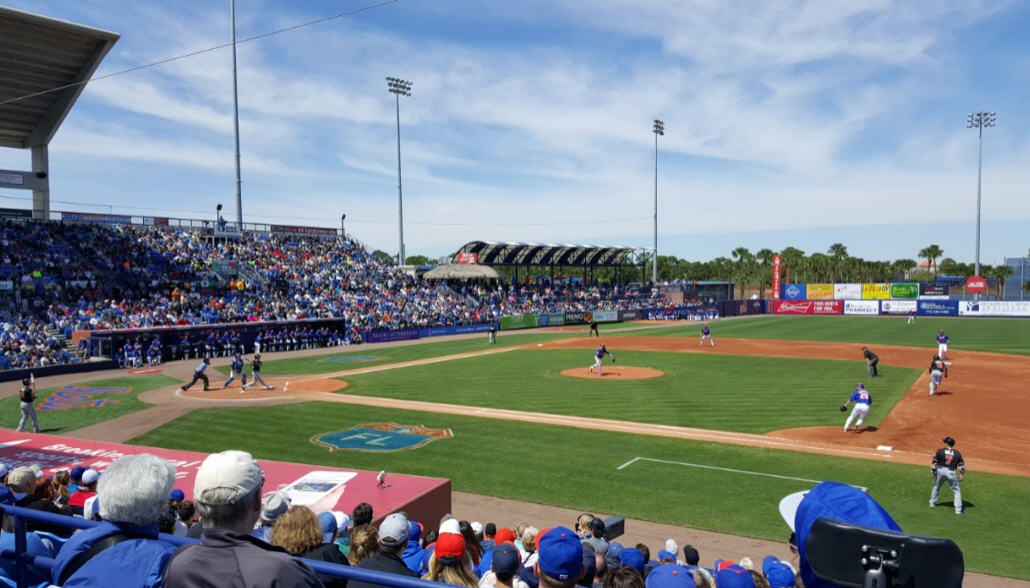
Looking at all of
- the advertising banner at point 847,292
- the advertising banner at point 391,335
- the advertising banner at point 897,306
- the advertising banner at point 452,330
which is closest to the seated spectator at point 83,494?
the advertising banner at point 391,335

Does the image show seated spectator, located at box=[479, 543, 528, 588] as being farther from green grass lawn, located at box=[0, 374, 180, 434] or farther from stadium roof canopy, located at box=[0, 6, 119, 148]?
stadium roof canopy, located at box=[0, 6, 119, 148]

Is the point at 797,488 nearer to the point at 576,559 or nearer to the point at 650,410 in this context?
the point at 650,410

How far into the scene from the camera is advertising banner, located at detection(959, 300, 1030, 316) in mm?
67938

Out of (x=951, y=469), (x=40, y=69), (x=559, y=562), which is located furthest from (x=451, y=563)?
(x=40, y=69)

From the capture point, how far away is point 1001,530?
38.1ft

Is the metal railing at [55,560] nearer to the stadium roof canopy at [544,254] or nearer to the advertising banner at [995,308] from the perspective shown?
the stadium roof canopy at [544,254]

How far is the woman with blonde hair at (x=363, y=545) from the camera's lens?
540 centimetres

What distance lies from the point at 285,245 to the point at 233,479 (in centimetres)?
5657

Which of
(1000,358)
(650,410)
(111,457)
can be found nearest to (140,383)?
(111,457)

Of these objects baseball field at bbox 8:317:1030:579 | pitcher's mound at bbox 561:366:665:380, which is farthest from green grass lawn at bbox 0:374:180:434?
pitcher's mound at bbox 561:366:665:380

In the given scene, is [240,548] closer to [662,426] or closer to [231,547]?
[231,547]

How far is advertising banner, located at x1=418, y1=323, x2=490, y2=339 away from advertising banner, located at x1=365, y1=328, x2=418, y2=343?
0.93 meters

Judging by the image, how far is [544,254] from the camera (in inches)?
2995

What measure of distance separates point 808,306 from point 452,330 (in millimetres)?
50474
